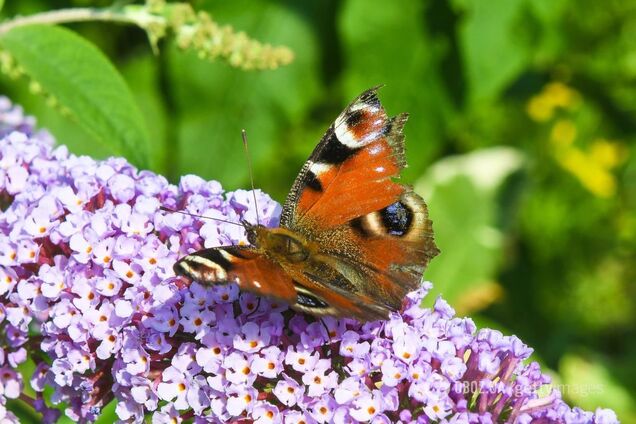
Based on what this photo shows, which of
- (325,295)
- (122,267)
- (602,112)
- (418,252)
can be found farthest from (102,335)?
(602,112)

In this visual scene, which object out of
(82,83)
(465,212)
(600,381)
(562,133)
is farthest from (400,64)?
(600,381)

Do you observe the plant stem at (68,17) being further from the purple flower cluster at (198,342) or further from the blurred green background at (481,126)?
the blurred green background at (481,126)

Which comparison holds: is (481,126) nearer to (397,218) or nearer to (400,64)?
(400,64)

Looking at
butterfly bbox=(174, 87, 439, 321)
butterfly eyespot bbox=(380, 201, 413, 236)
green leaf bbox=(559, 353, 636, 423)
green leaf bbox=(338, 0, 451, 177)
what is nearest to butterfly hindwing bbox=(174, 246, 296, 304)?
butterfly bbox=(174, 87, 439, 321)

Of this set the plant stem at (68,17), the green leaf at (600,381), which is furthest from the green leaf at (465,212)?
the plant stem at (68,17)

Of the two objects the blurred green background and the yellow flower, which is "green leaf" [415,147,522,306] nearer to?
the blurred green background

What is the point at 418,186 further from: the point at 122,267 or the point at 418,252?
the point at 122,267
